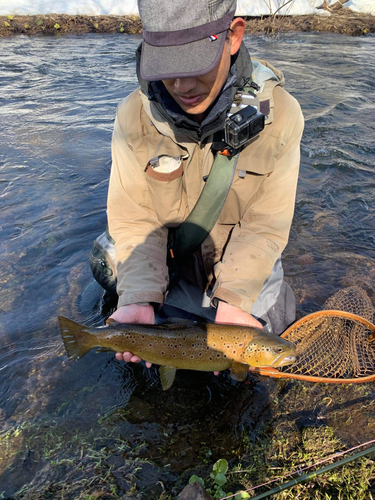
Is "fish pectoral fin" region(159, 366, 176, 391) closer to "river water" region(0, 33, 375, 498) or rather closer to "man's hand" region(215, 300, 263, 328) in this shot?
"river water" region(0, 33, 375, 498)

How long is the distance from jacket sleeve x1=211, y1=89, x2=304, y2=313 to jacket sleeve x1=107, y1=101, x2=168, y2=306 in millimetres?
457

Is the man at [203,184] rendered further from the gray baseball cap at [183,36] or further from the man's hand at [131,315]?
the gray baseball cap at [183,36]

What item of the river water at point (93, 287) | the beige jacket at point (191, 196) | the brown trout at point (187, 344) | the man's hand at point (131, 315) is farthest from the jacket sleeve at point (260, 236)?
the river water at point (93, 287)

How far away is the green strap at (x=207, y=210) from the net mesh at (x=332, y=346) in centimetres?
108

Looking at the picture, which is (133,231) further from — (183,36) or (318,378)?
(318,378)

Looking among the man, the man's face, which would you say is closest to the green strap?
the man

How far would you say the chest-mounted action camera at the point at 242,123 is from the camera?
2.49m

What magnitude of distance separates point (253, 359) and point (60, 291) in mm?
2410

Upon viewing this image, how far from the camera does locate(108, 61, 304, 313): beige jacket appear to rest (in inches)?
109

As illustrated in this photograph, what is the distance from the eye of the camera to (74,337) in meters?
2.76

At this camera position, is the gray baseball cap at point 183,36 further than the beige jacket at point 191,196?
No

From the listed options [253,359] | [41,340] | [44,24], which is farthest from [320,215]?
[44,24]

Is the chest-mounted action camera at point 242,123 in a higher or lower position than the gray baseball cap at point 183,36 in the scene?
lower

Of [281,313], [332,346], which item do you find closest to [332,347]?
[332,346]
